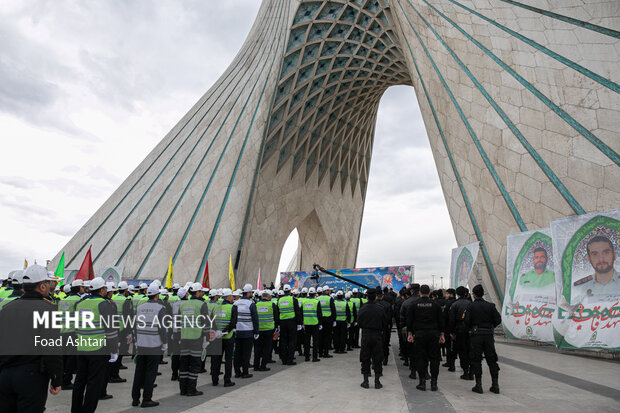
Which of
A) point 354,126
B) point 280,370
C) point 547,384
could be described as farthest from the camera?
point 354,126

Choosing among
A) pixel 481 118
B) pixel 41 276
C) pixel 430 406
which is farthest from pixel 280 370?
pixel 481 118

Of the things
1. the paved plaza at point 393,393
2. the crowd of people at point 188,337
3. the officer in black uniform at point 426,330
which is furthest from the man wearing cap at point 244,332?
the officer in black uniform at point 426,330

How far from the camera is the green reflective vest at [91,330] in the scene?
15.4 feet

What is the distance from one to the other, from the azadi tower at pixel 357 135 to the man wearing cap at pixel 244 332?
23.9 ft

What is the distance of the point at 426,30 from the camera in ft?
42.7

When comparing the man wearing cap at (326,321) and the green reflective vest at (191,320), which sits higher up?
the green reflective vest at (191,320)

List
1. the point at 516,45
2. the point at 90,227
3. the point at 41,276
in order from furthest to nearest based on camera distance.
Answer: the point at 90,227 < the point at 516,45 < the point at 41,276

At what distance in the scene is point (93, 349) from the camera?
466cm

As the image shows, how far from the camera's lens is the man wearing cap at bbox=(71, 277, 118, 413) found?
446 centimetres

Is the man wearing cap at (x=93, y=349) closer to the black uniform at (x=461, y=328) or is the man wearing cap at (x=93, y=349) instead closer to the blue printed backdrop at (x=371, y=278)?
the black uniform at (x=461, y=328)

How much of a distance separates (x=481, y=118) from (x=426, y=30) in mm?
3982

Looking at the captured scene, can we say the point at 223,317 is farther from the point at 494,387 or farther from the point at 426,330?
the point at 494,387

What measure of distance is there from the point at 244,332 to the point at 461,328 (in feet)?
12.5

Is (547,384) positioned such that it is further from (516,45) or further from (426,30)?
(426,30)
